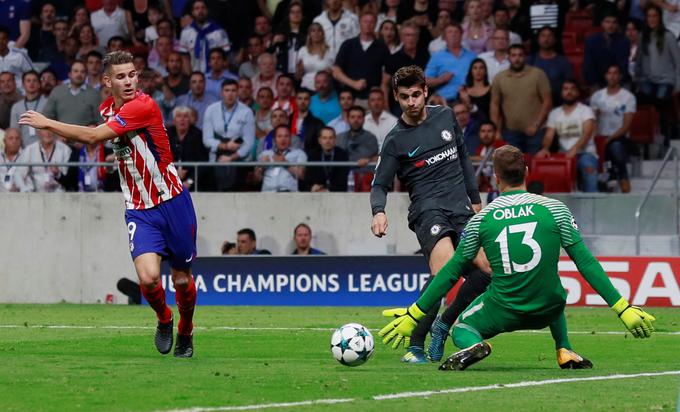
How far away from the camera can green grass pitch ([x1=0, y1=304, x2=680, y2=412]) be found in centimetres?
802

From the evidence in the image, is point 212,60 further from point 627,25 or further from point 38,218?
point 627,25

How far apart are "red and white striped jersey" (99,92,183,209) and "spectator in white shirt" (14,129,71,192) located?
10.8 m

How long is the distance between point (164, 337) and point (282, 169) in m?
9.93

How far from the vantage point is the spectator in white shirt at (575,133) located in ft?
65.8

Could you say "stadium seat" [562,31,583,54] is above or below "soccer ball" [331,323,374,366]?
above

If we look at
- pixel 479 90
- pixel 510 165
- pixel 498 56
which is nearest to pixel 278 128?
pixel 479 90

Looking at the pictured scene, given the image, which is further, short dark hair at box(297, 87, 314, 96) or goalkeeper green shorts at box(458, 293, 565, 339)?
short dark hair at box(297, 87, 314, 96)

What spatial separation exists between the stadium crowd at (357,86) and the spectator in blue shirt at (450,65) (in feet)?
0.07

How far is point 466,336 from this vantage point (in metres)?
9.82

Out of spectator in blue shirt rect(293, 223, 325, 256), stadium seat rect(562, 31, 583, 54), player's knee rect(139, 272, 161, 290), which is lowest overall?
spectator in blue shirt rect(293, 223, 325, 256)

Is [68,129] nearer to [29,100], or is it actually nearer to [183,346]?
[183,346]

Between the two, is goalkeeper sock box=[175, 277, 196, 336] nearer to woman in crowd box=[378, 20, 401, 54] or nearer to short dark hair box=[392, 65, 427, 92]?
short dark hair box=[392, 65, 427, 92]

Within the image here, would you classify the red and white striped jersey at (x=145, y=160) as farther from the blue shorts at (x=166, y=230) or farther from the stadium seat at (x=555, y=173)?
the stadium seat at (x=555, y=173)

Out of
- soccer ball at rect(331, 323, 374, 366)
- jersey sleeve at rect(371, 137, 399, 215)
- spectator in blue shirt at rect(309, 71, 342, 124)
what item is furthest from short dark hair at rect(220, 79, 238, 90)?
soccer ball at rect(331, 323, 374, 366)
